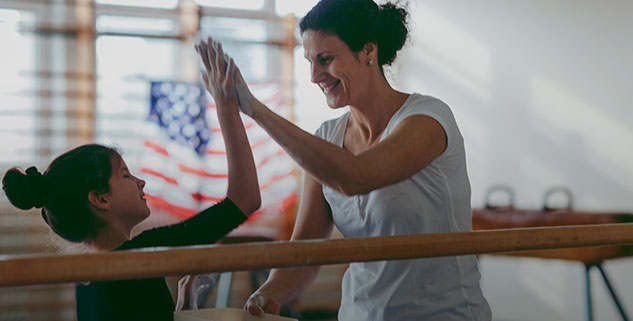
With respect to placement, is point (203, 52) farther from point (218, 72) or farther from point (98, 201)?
point (98, 201)

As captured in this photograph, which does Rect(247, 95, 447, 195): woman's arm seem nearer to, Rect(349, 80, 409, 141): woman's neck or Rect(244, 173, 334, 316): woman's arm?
Rect(349, 80, 409, 141): woman's neck

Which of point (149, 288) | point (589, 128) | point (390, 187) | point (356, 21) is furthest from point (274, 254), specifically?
point (589, 128)

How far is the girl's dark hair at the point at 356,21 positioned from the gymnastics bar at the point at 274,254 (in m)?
0.45

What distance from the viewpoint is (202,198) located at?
4703mm

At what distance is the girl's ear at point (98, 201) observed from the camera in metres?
1.22

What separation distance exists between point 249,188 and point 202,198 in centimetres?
356

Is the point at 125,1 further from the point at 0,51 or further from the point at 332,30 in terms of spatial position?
the point at 332,30

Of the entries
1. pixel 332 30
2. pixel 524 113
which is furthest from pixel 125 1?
pixel 332 30

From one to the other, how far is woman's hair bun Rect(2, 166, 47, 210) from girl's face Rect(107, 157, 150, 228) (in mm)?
118

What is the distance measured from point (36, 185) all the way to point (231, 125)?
34cm

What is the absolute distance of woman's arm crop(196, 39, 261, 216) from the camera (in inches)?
39.3

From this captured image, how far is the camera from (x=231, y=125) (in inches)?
43.8

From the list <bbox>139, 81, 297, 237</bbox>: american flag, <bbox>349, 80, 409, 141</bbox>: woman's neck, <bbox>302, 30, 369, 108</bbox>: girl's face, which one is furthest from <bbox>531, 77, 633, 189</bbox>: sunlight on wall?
<bbox>302, 30, 369, 108</bbox>: girl's face

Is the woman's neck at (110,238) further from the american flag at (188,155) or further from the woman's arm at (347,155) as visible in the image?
the american flag at (188,155)
